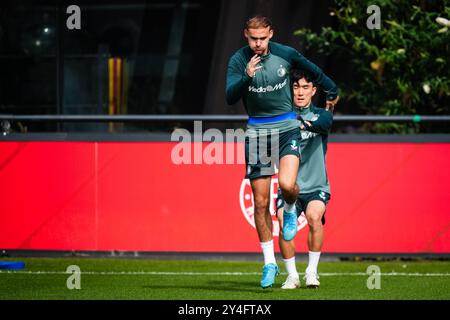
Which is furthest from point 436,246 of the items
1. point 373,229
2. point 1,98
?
point 1,98

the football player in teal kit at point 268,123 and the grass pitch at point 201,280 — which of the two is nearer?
the grass pitch at point 201,280

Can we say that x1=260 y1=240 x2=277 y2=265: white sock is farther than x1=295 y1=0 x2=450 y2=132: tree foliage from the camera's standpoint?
No

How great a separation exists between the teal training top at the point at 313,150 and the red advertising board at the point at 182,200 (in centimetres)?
233

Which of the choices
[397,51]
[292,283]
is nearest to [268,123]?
[292,283]

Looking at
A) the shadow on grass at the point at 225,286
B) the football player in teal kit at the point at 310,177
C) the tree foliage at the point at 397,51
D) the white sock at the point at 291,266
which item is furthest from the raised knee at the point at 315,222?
the tree foliage at the point at 397,51

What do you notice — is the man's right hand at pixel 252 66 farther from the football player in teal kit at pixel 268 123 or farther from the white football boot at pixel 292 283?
the white football boot at pixel 292 283

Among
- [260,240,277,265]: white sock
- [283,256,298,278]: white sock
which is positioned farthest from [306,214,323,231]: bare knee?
[260,240,277,265]: white sock

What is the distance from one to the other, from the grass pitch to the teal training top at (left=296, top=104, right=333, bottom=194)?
36.6 inches

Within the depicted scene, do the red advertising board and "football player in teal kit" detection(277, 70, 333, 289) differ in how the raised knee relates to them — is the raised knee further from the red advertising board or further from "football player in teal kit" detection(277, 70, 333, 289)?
the red advertising board

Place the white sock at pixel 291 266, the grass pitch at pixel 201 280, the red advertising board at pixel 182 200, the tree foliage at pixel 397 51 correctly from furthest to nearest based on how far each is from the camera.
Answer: the tree foliage at pixel 397 51 < the red advertising board at pixel 182 200 < the white sock at pixel 291 266 < the grass pitch at pixel 201 280

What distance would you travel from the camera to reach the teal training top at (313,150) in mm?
10062

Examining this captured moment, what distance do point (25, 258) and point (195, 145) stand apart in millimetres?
2341

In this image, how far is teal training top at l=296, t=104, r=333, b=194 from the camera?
1006cm

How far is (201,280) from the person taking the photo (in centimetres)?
1069
